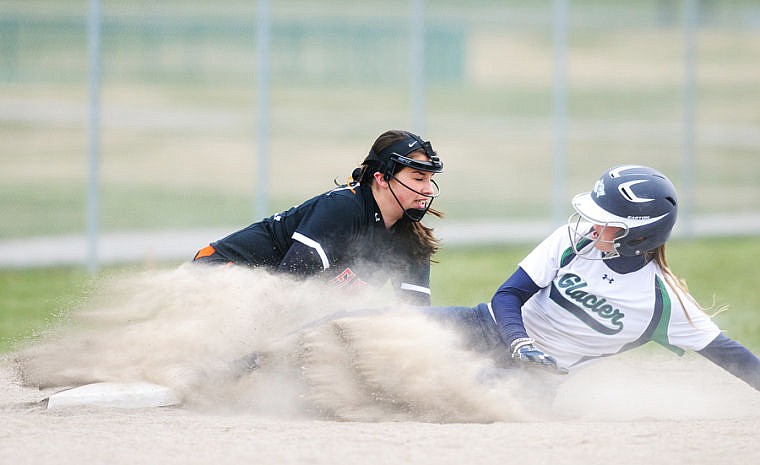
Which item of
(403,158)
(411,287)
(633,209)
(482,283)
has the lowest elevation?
(482,283)

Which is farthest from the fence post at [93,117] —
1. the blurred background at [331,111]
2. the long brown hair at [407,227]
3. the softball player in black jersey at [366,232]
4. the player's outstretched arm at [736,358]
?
the player's outstretched arm at [736,358]

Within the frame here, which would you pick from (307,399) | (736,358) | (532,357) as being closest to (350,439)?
(307,399)

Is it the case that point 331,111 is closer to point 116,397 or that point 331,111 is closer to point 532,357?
point 116,397

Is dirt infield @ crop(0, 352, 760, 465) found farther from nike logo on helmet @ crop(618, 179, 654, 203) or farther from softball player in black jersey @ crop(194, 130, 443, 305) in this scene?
nike logo on helmet @ crop(618, 179, 654, 203)

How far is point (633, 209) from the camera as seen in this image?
5277 millimetres

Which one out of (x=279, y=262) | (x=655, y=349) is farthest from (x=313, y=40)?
(x=279, y=262)

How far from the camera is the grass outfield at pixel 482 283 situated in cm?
878

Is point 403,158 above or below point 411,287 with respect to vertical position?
above

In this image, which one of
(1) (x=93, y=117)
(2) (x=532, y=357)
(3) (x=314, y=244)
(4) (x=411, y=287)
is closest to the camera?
(2) (x=532, y=357)

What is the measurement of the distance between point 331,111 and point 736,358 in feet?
50.8

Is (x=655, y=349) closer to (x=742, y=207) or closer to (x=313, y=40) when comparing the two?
(x=742, y=207)

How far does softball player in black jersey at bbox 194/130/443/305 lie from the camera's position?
5805mm

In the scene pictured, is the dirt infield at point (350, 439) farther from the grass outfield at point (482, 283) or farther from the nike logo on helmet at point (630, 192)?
the grass outfield at point (482, 283)

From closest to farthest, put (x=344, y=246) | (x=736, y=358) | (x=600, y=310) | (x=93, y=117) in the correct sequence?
(x=736, y=358), (x=600, y=310), (x=344, y=246), (x=93, y=117)
